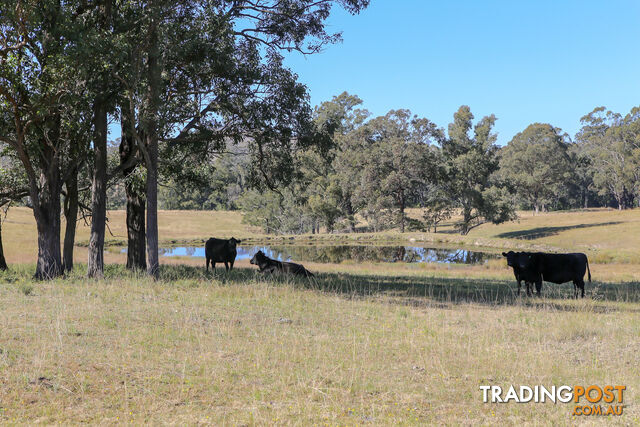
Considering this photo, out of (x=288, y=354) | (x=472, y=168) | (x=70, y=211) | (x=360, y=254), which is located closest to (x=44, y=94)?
(x=70, y=211)

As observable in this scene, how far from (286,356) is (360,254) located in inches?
1625

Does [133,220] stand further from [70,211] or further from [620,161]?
[620,161]

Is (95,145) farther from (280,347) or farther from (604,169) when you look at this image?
(604,169)

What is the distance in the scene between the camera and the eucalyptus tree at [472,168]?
2552 inches

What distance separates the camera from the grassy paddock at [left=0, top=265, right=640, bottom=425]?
5984mm

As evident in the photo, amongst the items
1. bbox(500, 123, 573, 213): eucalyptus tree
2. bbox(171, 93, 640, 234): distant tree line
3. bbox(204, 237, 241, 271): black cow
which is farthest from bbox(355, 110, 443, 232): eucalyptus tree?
bbox(204, 237, 241, 271): black cow

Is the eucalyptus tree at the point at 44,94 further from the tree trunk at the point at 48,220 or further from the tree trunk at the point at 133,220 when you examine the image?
the tree trunk at the point at 133,220

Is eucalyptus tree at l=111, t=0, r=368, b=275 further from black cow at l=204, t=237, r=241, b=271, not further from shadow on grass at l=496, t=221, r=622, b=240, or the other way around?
shadow on grass at l=496, t=221, r=622, b=240

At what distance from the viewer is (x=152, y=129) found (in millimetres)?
15992

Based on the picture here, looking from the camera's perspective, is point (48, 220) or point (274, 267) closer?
point (48, 220)

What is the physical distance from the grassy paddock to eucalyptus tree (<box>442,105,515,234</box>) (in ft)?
173

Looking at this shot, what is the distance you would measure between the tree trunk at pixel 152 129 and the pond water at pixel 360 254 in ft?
84.4

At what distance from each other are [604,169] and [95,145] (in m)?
109

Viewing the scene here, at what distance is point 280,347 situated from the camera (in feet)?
27.7
